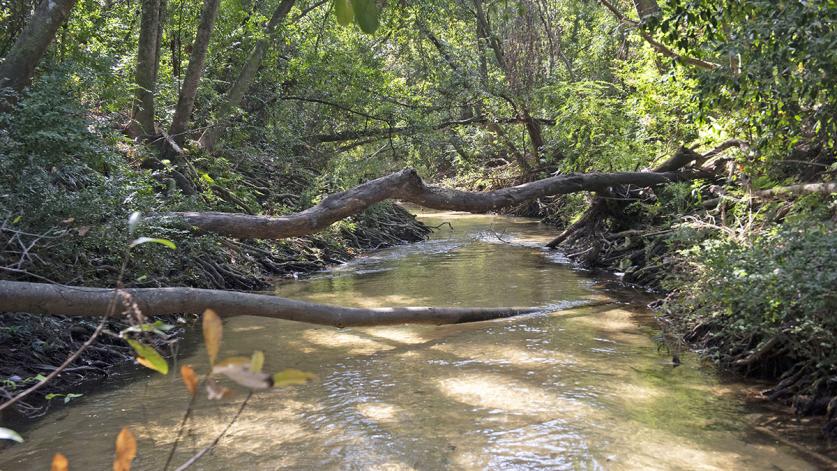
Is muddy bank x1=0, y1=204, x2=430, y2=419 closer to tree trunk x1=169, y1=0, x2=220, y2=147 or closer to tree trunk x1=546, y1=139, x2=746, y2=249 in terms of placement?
tree trunk x1=169, y1=0, x2=220, y2=147

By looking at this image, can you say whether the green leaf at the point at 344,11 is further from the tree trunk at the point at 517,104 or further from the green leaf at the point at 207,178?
the tree trunk at the point at 517,104

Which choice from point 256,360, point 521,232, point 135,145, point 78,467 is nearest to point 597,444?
point 78,467

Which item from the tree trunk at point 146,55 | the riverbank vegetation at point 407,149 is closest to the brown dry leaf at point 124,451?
the riverbank vegetation at point 407,149

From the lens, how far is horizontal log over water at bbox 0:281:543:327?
171 inches

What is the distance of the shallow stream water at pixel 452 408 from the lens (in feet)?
13.1

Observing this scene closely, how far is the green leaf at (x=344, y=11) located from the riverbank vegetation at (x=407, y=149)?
0.04 metres

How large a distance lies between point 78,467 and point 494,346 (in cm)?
365

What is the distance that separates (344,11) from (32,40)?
5.68 m

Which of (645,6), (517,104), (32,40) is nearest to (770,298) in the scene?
(32,40)

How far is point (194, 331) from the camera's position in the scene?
7.25m

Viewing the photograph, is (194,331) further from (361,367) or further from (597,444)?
(597,444)

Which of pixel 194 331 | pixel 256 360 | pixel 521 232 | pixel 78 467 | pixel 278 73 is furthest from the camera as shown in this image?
A: pixel 521 232

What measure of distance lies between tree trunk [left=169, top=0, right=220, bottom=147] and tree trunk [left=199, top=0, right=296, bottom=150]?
0.97 metres

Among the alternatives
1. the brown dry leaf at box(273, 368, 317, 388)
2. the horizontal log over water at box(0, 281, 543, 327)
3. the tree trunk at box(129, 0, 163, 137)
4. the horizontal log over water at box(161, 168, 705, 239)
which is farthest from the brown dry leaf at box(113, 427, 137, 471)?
the tree trunk at box(129, 0, 163, 137)
